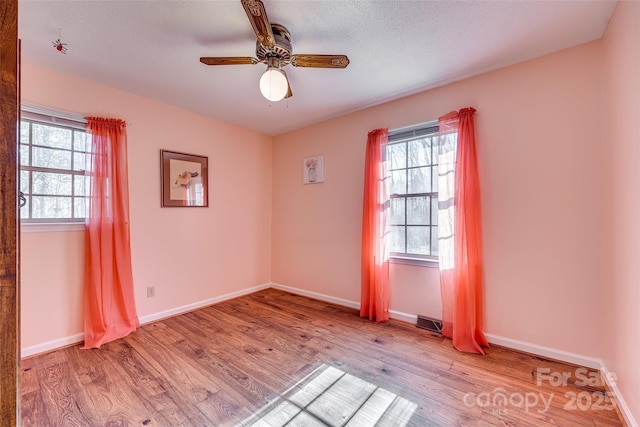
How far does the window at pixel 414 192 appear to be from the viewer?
2699 mm

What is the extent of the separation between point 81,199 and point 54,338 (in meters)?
1.26

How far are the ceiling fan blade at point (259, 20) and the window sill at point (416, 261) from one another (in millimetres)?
2326

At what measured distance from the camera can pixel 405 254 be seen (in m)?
2.86

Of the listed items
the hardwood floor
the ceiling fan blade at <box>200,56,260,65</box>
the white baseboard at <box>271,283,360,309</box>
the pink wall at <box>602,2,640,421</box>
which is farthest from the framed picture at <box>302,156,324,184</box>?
the pink wall at <box>602,2,640,421</box>

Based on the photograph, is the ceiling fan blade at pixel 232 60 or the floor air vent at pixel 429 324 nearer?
the ceiling fan blade at pixel 232 60

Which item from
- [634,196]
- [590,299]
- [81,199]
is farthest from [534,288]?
[81,199]

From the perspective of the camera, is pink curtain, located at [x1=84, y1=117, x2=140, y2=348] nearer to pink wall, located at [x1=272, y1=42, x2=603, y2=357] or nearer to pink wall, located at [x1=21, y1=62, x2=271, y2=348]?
pink wall, located at [x1=21, y1=62, x2=271, y2=348]

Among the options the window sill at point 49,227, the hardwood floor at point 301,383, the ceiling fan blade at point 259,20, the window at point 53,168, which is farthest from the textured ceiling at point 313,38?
the hardwood floor at point 301,383

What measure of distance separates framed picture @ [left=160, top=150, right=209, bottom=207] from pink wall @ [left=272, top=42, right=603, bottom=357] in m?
2.40

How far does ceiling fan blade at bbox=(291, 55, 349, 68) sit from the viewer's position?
1722 mm

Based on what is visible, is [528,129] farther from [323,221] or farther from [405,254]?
[323,221]

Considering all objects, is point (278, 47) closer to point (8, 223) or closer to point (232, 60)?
point (232, 60)

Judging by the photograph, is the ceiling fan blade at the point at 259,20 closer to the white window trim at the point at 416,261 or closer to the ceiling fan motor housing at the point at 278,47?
the ceiling fan motor housing at the point at 278,47

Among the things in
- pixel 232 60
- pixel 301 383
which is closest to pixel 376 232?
pixel 301 383
